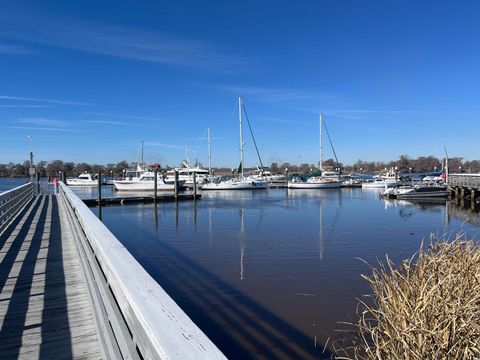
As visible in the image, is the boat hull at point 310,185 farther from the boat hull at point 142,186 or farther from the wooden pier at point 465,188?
the wooden pier at point 465,188

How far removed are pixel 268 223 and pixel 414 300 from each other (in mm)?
18344

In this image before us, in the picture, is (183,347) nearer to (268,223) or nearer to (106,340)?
(106,340)

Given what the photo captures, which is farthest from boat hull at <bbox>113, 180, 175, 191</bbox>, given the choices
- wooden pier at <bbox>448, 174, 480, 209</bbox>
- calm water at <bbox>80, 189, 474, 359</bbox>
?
wooden pier at <bbox>448, 174, 480, 209</bbox>

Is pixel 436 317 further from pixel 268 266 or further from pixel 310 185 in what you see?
pixel 310 185

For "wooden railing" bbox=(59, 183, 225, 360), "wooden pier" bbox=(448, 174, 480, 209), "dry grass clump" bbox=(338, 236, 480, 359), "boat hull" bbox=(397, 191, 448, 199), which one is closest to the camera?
"wooden railing" bbox=(59, 183, 225, 360)

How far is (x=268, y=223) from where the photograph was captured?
22812 mm

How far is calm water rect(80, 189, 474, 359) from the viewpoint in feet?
24.6

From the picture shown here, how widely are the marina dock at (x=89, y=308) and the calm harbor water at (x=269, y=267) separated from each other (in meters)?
2.97

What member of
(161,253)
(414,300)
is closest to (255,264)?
(161,253)

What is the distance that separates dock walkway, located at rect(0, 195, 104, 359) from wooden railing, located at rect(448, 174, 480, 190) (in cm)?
3798

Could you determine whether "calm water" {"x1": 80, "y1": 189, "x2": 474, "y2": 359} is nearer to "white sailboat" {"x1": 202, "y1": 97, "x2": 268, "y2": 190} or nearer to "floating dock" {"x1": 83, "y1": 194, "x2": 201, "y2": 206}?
"floating dock" {"x1": 83, "y1": 194, "x2": 201, "y2": 206}

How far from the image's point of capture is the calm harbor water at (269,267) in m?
7.46

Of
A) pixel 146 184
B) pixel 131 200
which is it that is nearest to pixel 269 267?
pixel 131 200

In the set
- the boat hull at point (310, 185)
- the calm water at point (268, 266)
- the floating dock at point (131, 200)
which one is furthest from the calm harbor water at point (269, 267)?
the boat hull at point (310, 185)
